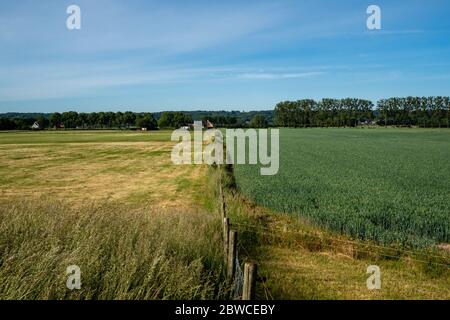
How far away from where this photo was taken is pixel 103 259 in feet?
24.0

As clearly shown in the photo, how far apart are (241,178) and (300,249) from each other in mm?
14298

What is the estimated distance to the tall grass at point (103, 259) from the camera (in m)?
6.39

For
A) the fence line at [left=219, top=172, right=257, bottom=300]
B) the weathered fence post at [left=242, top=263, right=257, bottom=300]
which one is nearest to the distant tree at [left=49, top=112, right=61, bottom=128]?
the fence line at [left=219, top=172, right=257, bottom=300]

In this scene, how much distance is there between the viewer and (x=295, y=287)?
964cm

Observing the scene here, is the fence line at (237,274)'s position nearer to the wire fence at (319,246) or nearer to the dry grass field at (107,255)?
the wire fence at (319,246)

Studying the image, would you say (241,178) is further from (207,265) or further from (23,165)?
(23,165)

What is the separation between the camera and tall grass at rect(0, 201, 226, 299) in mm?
6391

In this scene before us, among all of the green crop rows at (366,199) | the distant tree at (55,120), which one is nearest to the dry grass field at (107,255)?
the green crop rows at (366,199)
